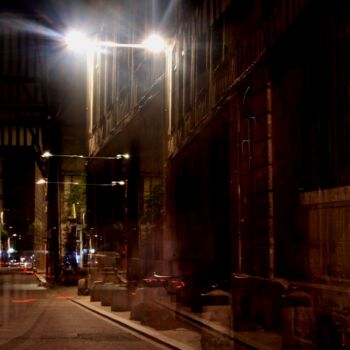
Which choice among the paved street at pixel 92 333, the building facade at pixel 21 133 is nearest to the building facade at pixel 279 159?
the paved street at pixel 92 333

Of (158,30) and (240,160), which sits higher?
(158,30)

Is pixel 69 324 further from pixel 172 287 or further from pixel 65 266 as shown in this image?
pixel 65 266

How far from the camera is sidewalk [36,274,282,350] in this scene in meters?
12.9

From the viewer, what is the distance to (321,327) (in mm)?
11969

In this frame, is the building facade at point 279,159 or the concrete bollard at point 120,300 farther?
the concrete bollard at point 120,300

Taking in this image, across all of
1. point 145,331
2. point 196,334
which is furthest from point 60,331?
point 196,334

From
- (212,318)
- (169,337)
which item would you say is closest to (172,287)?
(169,337)

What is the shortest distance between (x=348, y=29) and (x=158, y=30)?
804 inches

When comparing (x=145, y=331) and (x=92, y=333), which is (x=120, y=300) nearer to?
(x=92, y=333)

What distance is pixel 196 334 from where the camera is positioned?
1603 centimetres

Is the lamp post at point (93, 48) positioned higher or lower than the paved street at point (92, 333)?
higher

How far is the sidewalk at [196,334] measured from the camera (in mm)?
12938

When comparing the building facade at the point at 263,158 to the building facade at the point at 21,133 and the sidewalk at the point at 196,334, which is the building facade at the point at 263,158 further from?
the building facade at the point at 21,133

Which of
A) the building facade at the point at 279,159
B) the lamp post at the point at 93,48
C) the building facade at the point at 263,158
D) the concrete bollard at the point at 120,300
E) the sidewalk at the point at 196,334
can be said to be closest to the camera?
the sidewalk at the point at 196,334
